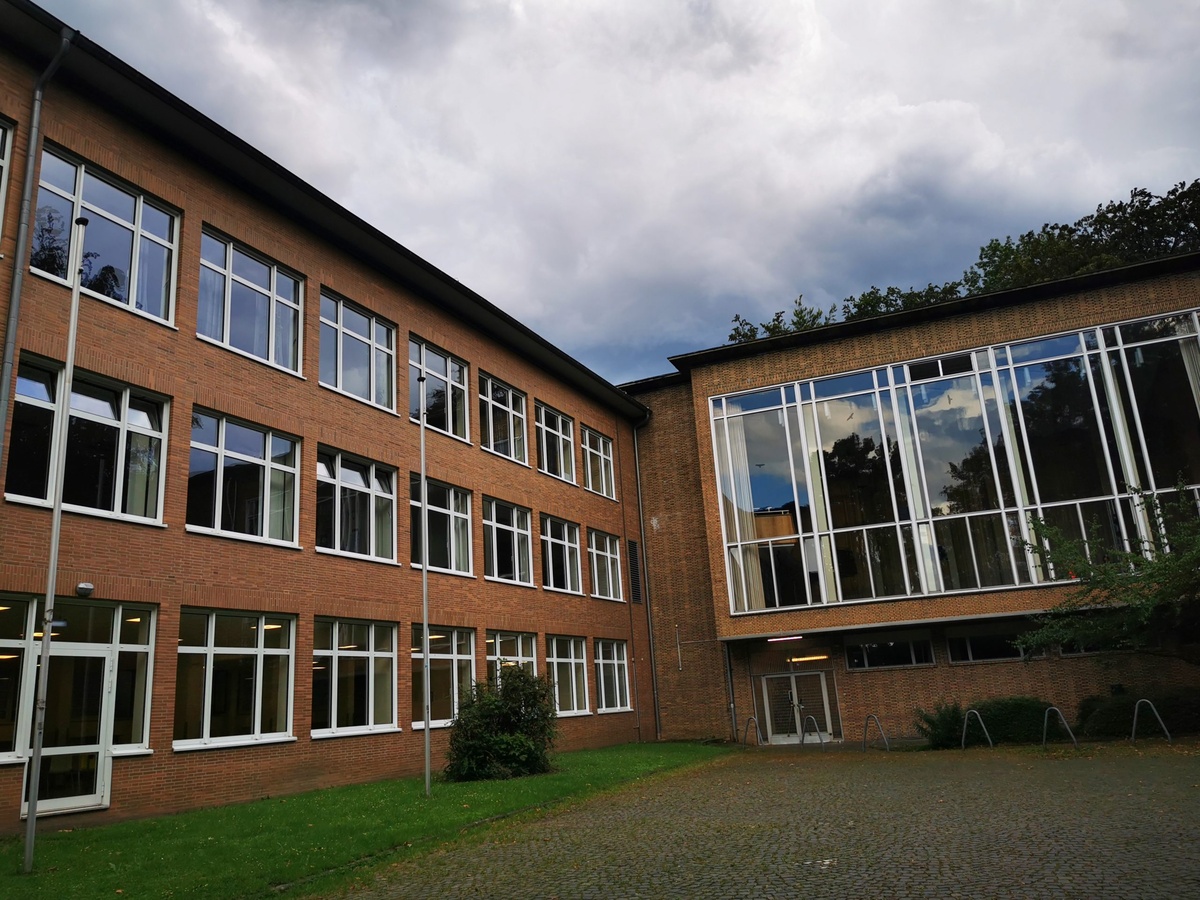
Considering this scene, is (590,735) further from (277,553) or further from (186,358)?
(186,358)

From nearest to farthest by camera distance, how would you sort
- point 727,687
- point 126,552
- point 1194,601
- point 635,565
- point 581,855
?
1. point 581,855
2. point 126,552
3. point 1194,601
4. point 727,687
5. point 635,565

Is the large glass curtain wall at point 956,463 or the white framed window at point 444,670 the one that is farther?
the large glass curtain wall at point 956,463

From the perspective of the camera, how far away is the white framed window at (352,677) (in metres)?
17.8

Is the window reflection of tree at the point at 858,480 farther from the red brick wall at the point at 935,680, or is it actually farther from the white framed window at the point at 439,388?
the white framed window at the point at 439,388

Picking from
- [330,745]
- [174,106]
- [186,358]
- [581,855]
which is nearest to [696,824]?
[581,855]

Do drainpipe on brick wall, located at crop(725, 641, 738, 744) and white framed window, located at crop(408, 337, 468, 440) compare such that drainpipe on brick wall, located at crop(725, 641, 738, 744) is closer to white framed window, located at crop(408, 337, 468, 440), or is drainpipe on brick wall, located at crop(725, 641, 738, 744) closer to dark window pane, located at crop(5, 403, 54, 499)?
white framed window, located at crop(408, 337, 468, 440)

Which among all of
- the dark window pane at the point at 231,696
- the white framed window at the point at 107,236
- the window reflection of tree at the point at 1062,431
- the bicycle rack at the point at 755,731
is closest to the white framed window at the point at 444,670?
the dark window pane at the point at 231,696

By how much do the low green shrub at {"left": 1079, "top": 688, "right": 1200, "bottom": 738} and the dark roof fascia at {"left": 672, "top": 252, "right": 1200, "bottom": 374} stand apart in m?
10.9

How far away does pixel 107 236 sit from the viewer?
15219 mm

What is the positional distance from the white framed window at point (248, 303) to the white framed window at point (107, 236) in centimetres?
85

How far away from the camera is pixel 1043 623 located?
24.6 m

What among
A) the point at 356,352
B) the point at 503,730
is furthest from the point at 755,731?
the point at 356,352

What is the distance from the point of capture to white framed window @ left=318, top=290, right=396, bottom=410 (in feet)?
65.3

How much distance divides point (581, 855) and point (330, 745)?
9.03 m
